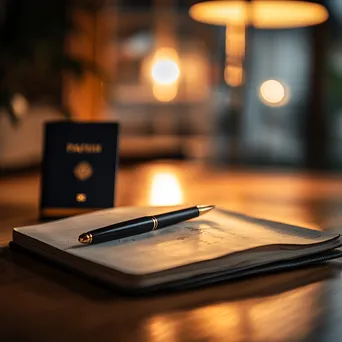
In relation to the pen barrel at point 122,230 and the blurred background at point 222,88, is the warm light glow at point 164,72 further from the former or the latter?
the pen barrel at point 122,230

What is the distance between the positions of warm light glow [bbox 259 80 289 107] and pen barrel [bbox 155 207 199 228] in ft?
16.3

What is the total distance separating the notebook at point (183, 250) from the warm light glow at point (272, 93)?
16.3 feet

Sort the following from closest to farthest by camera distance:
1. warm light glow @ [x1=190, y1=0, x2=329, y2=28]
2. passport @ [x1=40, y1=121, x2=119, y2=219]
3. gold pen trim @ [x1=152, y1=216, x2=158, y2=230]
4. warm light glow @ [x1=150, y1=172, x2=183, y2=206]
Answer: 1. gold pen trim @ [x1=152, y1=216, x2=158, y2=230]
2. passport @ [x1=40, y1=121, x2=119, y2=219]
3. warm light glow @ [x1=150, y1=172, x2=183, y2=206]
4. warm light glow @ [x1=190, y1=0, x2=329, y2=28]

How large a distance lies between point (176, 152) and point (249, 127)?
2.83m

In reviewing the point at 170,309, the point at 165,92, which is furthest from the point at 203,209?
the point at 165,92

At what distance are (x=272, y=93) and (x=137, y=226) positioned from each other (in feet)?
17.1

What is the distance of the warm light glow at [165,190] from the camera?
138cm

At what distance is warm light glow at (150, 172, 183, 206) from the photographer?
1378 millimetres

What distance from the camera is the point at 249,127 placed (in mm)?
5754

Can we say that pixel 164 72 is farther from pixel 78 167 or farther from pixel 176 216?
pixel 176 216

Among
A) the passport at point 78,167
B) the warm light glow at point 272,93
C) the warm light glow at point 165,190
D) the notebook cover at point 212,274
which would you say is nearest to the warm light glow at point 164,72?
the warm light glow at point 272,93

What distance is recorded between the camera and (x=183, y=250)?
65 centimetres

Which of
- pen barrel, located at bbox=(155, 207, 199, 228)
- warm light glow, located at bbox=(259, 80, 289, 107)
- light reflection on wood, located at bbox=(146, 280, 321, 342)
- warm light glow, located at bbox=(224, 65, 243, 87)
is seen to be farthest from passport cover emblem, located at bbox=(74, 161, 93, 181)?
warm light glow, located at bbox=(259, 80, 289, 107)

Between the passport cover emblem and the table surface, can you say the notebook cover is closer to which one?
the table surface
